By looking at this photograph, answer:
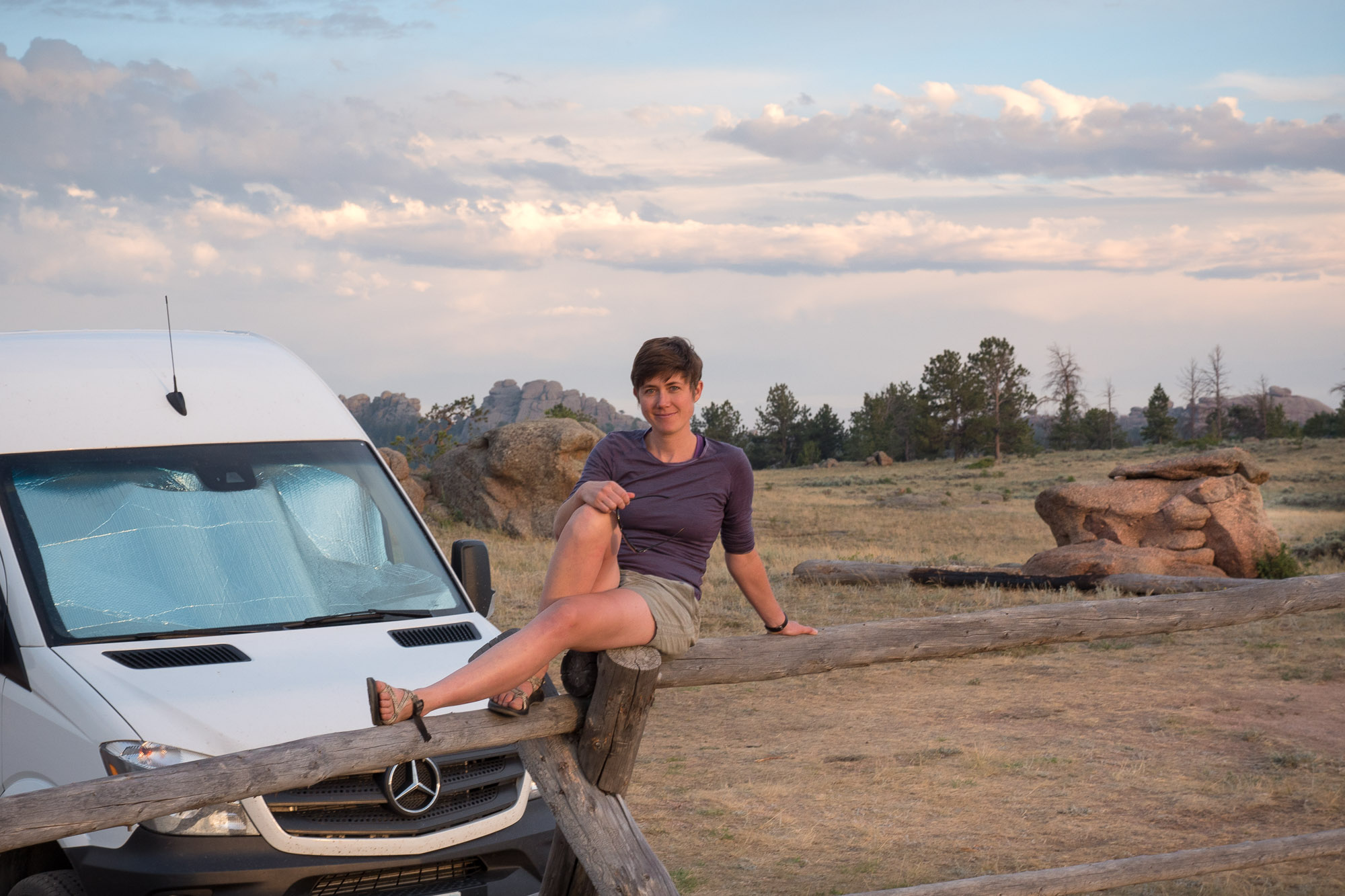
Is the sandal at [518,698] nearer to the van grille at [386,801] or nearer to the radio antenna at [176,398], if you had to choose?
the van grille at [386,801]

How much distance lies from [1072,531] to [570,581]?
635 inches

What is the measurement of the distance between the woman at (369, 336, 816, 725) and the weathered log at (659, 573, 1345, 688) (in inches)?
3.8

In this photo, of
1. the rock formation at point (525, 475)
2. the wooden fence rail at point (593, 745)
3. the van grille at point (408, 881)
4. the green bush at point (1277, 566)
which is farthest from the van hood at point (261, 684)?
the rock formation at point (525, 475)

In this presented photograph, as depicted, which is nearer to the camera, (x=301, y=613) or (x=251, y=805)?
(x=251, y=805)

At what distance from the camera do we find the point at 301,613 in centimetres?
446

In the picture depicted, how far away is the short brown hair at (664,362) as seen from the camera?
3.73m

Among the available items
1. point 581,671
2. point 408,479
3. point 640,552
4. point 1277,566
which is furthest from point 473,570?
point 408,479

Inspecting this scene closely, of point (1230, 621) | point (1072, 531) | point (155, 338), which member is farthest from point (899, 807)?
point (1072, 531)

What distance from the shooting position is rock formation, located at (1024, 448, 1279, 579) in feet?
52.1

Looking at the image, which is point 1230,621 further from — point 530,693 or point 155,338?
point 155,338

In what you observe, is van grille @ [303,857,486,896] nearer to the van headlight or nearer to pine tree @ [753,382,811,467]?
the van headlight

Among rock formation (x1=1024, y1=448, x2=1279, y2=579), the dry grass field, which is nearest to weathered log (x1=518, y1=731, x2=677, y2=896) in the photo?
the dry grass field

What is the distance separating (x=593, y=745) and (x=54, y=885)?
1.74 meters

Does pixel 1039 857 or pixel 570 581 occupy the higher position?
pixel 570 581
